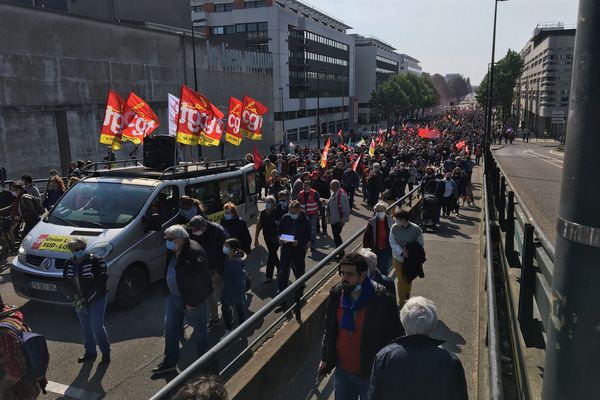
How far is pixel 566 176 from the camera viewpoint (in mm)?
1677

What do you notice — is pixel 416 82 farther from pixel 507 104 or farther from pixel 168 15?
pixel 168 15

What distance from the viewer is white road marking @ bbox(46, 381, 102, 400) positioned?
5.26 metres

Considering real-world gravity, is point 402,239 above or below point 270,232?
above

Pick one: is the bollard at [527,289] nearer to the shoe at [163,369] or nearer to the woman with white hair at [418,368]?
the woman with white hair at [418,368]

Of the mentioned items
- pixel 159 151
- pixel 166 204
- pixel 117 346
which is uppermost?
pixel 159 151

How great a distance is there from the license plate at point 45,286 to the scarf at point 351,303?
5071 mm

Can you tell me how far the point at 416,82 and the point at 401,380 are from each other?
12116cm

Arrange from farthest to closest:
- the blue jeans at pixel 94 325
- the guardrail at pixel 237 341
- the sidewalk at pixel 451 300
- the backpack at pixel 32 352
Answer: the blue jeans at pixel 94 325 → the sidewalk at pixel 451 300 → the backpack at pixel 32 352 → the guardrail at pixel 237 341

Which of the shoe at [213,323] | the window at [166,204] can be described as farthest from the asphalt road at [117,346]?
the window at [166,204]

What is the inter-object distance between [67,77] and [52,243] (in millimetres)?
22972

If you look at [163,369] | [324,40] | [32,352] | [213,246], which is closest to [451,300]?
[213,246]

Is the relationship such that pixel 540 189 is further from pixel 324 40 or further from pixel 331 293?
pixel 324 40

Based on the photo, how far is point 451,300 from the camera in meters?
7.62

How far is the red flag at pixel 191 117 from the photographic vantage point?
40.7 ft
